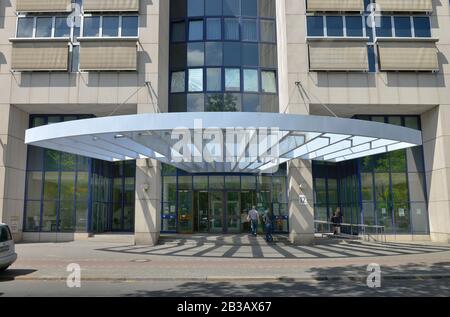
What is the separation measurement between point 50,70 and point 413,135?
1827 cm

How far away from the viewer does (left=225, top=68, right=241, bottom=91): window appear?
24928 mm

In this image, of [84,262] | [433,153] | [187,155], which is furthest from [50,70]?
[433,153]

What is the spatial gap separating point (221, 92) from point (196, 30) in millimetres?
4309

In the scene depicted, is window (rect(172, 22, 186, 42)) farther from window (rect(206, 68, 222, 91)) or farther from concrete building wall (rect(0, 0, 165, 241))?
window (rect(206, 68, 222, 91))

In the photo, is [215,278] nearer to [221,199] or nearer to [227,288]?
[227,288]

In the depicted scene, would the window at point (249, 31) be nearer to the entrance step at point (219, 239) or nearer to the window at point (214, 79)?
the window at point (214, 79)

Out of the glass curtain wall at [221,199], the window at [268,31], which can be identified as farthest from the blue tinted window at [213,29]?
the glass curtain wall at [221,199]

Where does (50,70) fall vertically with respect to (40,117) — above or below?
above

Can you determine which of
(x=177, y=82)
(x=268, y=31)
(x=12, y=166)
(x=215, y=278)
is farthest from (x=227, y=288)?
(x=268, y=31)

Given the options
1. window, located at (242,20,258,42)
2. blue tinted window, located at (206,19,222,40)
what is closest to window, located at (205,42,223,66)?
blue tinted window, located at (206,19,222,40)

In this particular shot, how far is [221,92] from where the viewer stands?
2486 centimetres

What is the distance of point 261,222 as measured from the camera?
25.3 m

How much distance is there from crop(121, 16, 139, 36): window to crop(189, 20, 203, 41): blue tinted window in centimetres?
403
